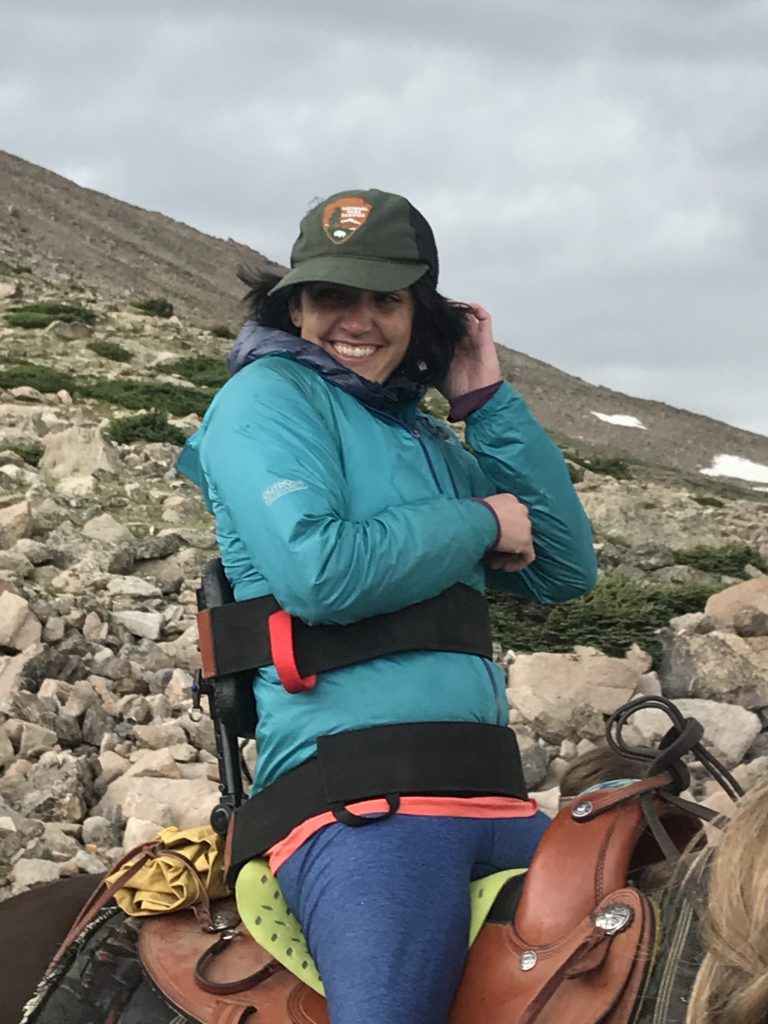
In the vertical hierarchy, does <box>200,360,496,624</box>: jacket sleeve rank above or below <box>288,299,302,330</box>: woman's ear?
below

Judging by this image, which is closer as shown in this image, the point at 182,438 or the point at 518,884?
the point at 518,884

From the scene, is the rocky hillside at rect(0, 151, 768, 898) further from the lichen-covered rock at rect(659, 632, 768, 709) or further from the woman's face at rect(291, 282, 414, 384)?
the woman's face at rect(291, 282, 414, 384)

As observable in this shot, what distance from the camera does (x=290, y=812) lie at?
2275mm

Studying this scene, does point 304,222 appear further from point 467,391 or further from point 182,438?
point 182,438

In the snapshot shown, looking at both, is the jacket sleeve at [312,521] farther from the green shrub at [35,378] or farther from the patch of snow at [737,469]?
the patch of snow at [737,469]

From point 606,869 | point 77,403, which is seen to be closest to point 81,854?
point 606,869

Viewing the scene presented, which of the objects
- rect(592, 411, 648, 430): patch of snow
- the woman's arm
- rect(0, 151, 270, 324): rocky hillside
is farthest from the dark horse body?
rect(592, 411, 648, 430): patch of snow

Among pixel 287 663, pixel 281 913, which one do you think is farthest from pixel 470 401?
pixel 281 913

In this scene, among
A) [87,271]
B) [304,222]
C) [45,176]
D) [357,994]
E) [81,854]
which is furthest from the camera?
[45,176]

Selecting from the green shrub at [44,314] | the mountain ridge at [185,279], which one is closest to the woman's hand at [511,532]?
the green shrub at [44,314]

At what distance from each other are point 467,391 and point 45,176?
7236 centimetres

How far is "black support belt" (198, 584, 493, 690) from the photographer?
2.31 m

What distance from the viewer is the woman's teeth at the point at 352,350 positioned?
8.76 ft

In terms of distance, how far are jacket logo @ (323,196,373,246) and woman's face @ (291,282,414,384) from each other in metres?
0.12
